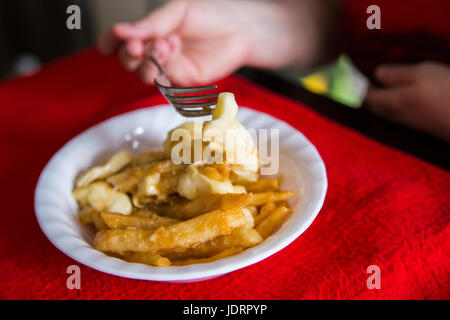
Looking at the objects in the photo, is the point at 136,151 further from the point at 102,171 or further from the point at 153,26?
the point at 153,26

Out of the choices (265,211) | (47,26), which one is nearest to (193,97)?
(265,211)

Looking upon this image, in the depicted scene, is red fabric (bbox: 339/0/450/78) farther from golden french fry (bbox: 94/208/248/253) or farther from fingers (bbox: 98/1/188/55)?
golden french fry (bbox: 94/208/248/253)

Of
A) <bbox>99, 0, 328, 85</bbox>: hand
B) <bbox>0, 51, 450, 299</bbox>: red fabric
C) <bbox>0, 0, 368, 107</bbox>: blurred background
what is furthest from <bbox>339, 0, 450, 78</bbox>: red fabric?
<bbox>0, 0, 368, 107</bbox>: blurred background

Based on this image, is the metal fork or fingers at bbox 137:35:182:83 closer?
the metal fork

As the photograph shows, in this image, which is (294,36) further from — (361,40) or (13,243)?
(13,243)
